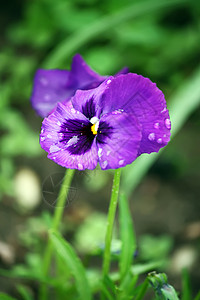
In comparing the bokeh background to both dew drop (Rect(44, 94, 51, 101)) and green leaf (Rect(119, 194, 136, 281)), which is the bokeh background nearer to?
green leaf (Rect(119, 194, 136, 281))

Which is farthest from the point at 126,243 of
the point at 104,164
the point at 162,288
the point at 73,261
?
the point at 104,164

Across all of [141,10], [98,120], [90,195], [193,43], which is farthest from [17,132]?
[98,120]

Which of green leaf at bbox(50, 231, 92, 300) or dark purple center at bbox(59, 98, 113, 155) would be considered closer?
dark purple center at bbox(59, 98, 113, 155)

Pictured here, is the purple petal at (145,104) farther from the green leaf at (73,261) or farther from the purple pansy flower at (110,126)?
the green leaf at (73,261)

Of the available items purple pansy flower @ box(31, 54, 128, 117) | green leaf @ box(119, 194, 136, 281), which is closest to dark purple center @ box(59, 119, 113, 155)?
purple pansy flower @ box(31, 54, 128, 117)

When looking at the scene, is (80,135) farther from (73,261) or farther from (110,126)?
(73,261)

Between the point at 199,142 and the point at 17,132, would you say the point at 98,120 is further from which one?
the point at 199,142

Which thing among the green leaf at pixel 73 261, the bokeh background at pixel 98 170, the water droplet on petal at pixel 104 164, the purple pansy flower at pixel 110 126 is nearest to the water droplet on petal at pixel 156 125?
the purple pansy flower at pixel 110 126
